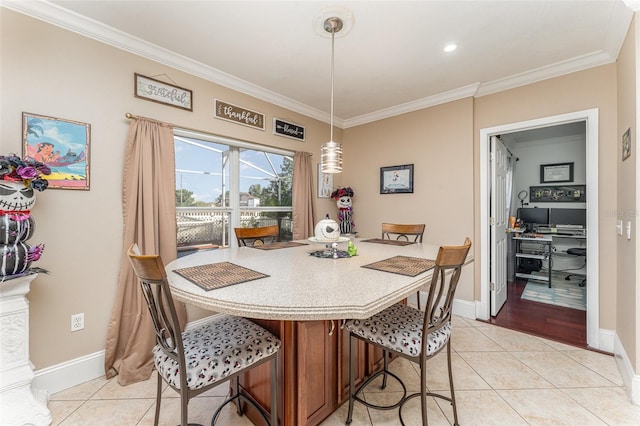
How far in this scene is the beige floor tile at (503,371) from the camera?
6.12 ft

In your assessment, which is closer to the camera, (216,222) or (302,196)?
(216,222)

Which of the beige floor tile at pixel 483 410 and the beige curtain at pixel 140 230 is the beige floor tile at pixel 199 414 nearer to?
the beige curtain at pixel 140 230

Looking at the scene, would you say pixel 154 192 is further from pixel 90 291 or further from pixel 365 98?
pixel 365 98

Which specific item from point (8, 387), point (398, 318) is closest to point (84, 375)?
point (8, 387)

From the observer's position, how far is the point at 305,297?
95cm

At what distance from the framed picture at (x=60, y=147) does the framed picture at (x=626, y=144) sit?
3795 mm

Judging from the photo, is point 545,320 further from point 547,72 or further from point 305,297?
point 305,297

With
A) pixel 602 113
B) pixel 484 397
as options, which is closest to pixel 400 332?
pixel 484 397

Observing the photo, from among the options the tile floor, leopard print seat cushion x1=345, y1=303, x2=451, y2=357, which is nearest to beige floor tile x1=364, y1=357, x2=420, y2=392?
the tile floor

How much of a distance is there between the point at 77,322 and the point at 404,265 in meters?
2.28

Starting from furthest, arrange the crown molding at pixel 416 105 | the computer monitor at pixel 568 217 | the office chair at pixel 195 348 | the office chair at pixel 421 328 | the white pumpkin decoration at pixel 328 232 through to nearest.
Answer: the computer monitor at pixel 568 217, the crown molding at pixel 416 105, the white pumpkin decoration at pixel 328 232, the office chair at pixel 421 328, the office chair at pixel 195 348

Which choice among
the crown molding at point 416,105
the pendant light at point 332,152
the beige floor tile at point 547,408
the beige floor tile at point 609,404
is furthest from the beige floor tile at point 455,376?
the crown molding at point 416,105

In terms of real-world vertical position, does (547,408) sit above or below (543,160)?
below

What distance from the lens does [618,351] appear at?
6.84ft
